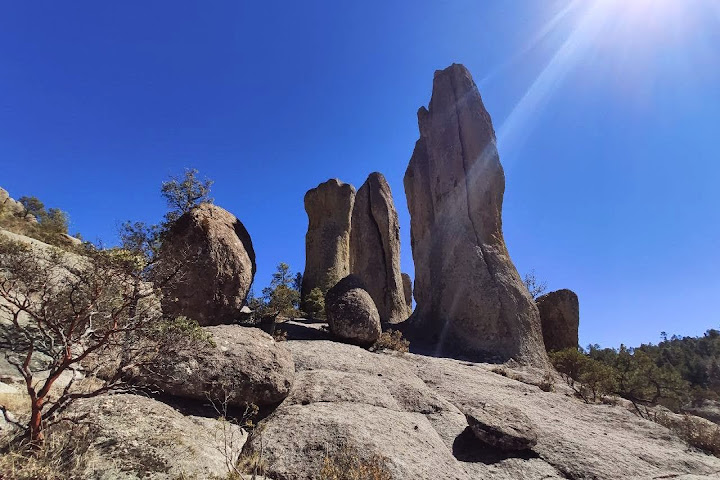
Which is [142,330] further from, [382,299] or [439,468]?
[382,299]

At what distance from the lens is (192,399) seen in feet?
22.6

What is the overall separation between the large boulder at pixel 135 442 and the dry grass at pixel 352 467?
1.28 metres

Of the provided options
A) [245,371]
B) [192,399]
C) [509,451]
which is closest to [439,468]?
[509,451]

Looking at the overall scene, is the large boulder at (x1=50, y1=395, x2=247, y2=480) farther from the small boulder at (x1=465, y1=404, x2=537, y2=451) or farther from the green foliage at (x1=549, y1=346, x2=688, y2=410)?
the green foliage at (x1=549, y1=346, x2=688, y2=410)

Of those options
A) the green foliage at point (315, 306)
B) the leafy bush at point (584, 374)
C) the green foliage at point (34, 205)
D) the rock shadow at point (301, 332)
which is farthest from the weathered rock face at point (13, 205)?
the leafy bush at point (584, 374)

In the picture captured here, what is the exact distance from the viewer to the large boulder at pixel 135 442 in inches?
175

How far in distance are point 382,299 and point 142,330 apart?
1921 cm

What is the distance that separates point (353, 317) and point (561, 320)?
14438 millimetres

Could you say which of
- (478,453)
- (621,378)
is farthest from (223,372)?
(621,378)

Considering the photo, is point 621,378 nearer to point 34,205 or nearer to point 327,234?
Result: point 327,234

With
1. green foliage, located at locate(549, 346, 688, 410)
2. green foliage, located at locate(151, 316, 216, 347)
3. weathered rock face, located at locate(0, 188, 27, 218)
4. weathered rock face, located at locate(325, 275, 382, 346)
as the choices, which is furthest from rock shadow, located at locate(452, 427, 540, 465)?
weathered rock face, located at locate(0, 188, 27, 218)

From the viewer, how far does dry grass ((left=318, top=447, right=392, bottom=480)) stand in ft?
15.9

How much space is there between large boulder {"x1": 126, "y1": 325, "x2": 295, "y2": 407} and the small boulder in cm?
381

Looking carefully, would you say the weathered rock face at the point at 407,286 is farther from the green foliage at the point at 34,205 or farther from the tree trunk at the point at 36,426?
the green foliage at the point at 34,205
